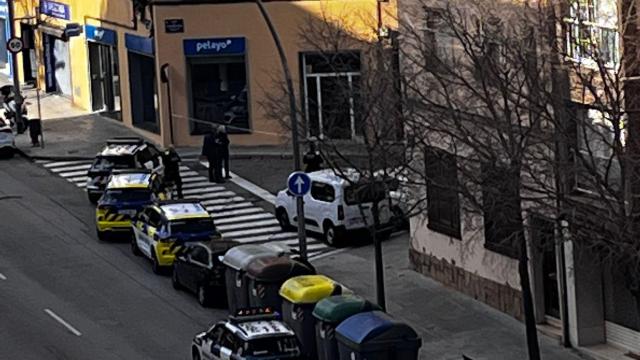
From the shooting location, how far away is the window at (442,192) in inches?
999

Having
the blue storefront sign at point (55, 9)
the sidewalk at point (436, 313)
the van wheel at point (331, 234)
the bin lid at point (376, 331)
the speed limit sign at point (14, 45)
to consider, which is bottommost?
the sidewalk at point (436, 313)

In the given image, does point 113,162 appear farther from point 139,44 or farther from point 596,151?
point 596,151

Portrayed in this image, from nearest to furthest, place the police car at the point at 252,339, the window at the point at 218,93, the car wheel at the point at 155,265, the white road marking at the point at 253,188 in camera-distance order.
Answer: the police car at the point at 252,339 < the car wheel at the point at 155,265 < the white road marking at the point at 253,188 < the window at the point at 218,93

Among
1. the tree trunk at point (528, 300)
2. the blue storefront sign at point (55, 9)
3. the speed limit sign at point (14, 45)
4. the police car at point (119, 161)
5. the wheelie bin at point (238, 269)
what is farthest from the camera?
the blue storefront sign at point (55, 9)

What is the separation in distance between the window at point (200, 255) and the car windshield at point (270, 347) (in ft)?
25.3

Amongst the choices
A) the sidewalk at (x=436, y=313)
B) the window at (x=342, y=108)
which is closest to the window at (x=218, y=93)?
the window at (x=342, y=108)

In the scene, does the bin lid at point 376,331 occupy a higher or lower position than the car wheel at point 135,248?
higher

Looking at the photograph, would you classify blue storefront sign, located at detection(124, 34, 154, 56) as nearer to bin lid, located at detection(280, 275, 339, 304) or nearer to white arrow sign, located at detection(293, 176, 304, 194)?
white arrow sign, located at detection(293, 176, 304, 194)

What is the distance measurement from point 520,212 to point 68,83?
129 ft

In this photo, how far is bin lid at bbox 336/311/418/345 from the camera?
77.5 feet

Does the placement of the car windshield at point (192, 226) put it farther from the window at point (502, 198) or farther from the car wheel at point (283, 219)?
the window at point (502, 198)

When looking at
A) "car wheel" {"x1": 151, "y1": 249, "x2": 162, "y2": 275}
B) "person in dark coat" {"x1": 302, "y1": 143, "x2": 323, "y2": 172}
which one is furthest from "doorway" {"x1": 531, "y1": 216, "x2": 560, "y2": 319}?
"person in dark coat" {"x1": 302, "y1": 143, "x2": 323, "y2": 172}

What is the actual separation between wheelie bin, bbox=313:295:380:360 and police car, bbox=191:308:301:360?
0.82 metres

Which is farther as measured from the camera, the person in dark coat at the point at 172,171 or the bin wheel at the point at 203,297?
the person in dark coat at the point at 172,171
